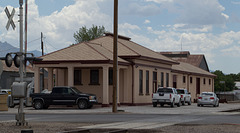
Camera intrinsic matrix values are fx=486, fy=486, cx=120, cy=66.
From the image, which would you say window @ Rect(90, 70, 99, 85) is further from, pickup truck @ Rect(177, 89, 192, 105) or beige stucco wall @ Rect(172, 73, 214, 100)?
beige stucco wall @ Rect(172, 73, 214, 100)

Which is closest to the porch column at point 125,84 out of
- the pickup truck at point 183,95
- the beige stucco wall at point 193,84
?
the pickup truck at point 183,95

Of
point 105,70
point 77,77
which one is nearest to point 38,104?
point 105,70

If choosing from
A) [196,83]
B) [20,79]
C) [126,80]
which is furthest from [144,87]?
[20,79]

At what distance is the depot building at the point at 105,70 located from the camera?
40166 millimetres

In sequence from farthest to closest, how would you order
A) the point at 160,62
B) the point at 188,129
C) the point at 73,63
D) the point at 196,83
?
the point at 196,83 < the point at 160,62 < the point at 73,63 < the point at 188,129

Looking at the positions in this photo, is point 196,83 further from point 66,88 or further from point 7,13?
point 7,13

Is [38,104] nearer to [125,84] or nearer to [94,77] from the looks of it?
[94,77]

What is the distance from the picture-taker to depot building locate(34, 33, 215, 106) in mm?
40166

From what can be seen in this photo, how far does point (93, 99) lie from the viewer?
3738cm

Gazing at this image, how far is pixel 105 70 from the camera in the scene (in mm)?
39500

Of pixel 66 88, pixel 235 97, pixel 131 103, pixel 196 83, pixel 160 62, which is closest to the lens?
pixel 66 88

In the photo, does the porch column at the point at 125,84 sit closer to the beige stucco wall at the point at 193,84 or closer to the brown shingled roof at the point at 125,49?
the brown shingled roof at the point at 125,49

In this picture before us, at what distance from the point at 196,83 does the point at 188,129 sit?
168 feet

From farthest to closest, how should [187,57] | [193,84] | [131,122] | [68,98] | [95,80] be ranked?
[187,57], [193,84], [95,80], [68,98], [131,122]
